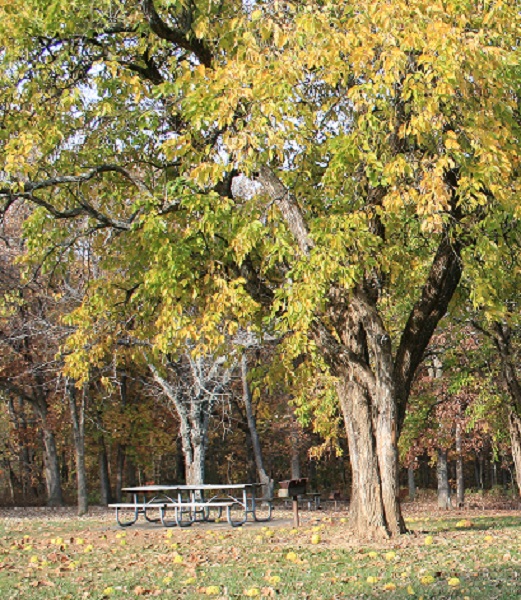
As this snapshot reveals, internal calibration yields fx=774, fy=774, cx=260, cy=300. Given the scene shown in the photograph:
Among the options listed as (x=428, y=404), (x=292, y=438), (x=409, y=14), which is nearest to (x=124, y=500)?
(x=292, y=438)

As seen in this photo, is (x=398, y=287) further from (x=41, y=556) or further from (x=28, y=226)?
(x=41, y=556)

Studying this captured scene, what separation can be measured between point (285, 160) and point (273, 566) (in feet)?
17.6

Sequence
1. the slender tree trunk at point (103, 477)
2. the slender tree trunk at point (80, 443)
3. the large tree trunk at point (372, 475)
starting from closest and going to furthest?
the large tree trunk at point (372, 475)
the slender tree trunk at point (80, 443)
the slender tree trunk at point (103, 477)

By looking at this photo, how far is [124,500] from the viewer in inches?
1337

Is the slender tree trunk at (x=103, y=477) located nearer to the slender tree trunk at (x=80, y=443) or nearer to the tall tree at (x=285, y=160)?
the slender tree trunk at (x=80, y=443)

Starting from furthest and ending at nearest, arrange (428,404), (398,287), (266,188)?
(428,404)
(398,287)
(266,188)

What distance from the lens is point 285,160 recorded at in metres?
10.7

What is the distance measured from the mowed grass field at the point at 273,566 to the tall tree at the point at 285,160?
1.24m

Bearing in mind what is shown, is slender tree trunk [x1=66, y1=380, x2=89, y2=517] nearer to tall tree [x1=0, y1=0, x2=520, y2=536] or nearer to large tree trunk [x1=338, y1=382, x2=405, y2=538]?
tall tree [x1=0, y1=0, x2=520, y2=536]

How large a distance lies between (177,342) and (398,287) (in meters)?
4.72

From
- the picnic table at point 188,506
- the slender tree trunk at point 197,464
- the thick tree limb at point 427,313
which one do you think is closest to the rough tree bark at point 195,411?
the slender tree trunk at point 197,464

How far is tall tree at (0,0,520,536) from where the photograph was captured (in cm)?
832

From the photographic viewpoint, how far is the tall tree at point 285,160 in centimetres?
832

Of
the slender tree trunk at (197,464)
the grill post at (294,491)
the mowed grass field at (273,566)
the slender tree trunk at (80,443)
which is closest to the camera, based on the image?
the mowed grass field at (273,566)
